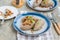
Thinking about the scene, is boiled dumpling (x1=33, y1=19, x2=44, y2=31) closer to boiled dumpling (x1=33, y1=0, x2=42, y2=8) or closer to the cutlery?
the cutlery

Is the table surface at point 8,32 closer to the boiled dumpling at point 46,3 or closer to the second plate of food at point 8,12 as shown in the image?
the second plate of food at point 8,12

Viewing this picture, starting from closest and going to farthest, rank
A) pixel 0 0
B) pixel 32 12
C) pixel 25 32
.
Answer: pixel 25 32 < pixel 32 12 < pixel 0 0

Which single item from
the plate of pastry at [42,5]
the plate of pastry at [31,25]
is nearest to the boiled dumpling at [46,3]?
the plate of pastry at [42,5]

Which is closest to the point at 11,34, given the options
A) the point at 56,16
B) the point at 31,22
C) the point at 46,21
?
the point at 31,22

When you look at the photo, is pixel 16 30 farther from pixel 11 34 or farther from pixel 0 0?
pixel 0 0

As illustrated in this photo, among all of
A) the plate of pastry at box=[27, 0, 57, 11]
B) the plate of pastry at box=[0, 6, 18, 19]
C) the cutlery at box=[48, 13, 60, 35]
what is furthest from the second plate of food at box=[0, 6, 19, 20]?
the cutlery at box=[48, 13, 60, 35]
